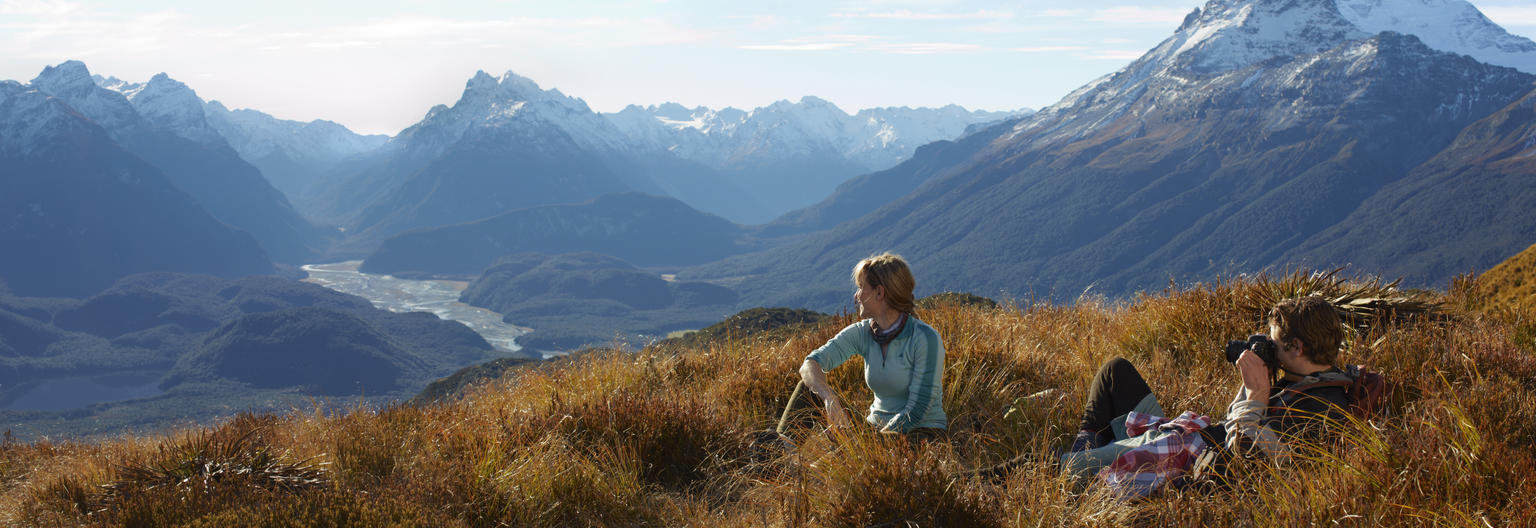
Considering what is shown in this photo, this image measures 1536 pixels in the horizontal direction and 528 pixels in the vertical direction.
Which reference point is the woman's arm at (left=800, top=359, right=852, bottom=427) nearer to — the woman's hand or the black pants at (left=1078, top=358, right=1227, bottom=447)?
the woman's hand

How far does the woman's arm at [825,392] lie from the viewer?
508 centimetres

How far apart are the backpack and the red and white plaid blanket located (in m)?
0.63

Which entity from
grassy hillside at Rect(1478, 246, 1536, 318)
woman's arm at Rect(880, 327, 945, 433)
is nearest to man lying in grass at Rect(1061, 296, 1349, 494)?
woman's arm at Rect(880, 327, 945, 433)

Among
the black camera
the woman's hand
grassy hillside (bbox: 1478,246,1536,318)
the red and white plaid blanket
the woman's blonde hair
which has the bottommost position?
grassy hillside (bbox: 1478,246,1536,318)

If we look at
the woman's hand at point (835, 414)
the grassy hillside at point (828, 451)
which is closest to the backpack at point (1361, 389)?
the grassy hillside at point (828, 451)

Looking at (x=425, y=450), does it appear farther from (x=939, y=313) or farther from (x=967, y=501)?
(x=939, y=313)

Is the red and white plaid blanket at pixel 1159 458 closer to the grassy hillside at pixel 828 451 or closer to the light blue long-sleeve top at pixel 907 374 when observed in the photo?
the grassy hillside at pixel 828 451

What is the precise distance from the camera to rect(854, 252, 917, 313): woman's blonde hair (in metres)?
5.47

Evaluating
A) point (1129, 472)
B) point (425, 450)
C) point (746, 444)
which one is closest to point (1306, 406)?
point (1129, 472)

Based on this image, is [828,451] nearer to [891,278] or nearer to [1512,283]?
[891,278]

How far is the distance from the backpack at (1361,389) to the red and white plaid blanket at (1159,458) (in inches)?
24.7

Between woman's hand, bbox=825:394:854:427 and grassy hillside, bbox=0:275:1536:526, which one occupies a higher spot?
woman's hand, bbox=825:394:854:427

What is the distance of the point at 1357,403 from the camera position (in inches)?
179

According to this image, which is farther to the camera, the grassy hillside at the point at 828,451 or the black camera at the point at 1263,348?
the black camera at the point at 1263,348
